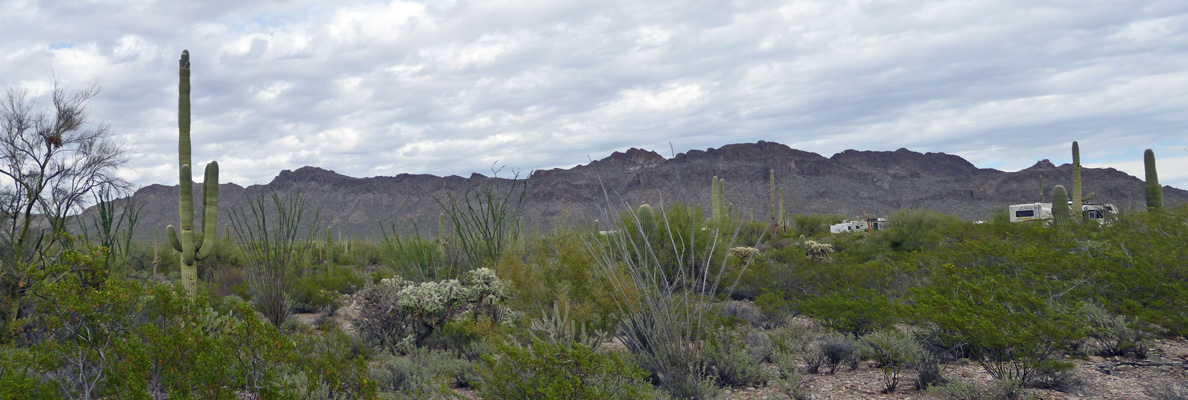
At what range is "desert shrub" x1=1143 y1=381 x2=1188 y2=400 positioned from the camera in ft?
16.9

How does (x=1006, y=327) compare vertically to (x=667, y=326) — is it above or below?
below

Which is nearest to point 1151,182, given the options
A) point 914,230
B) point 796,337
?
point 914,230

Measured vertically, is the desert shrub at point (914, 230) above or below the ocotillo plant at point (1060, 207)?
below

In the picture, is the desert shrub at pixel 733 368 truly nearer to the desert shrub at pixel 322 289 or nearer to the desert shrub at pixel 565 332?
the desert shrub at pixel 565 332

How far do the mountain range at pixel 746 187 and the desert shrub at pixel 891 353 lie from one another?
59.8 m

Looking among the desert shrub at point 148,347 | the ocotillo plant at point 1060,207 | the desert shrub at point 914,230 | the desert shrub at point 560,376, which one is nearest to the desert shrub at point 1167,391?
the desert shrub at point 560,376

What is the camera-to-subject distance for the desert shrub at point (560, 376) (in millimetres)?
4188

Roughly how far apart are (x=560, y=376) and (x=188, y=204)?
10.3 m

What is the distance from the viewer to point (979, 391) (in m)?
5.60

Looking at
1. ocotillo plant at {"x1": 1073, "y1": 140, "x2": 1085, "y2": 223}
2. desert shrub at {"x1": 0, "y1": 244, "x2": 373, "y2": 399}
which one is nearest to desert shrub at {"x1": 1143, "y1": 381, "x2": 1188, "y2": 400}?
desert shrub at {"x1": 0, "y1": 244, "x2": 373, "y2": 399}

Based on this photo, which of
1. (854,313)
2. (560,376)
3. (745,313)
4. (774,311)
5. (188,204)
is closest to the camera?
(560,376)

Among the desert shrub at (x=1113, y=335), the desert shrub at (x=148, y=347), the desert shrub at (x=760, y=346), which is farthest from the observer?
the desert shrub at (x=760, y=346)

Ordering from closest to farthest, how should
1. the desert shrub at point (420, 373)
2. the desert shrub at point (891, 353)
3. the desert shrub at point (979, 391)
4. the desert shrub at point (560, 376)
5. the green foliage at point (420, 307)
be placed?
the desert shrub at point (560, 376) < the desert shrub at point (979, 391) < the desert shrub at point (420, 373) < the desert shrub at point (891, 353) < the green foliage at point (420, 307)

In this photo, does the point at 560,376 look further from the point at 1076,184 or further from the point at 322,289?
the point at 1076,184
